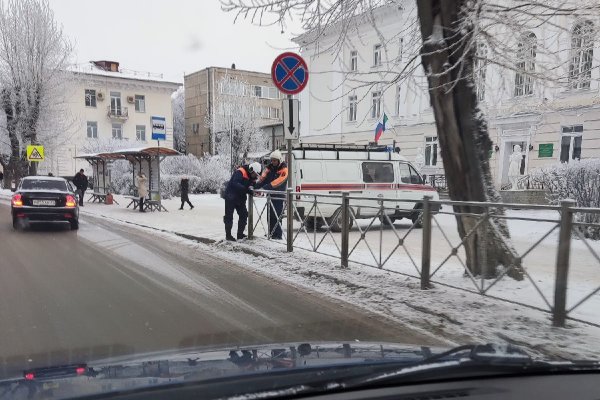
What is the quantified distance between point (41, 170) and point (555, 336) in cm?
4242

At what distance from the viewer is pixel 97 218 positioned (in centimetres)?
1545

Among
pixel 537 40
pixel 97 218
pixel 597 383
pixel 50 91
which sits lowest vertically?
pixel 97 218

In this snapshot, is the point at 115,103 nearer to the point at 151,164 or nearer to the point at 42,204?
the point at 151,164

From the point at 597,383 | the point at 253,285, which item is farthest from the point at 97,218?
the point at 597,383

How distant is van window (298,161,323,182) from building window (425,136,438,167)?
15.7 meters

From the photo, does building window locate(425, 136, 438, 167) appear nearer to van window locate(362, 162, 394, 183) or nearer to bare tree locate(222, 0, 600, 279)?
van window locate(362, 162, 394, 183)

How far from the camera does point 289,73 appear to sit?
323 inches

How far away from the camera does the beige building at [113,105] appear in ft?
142

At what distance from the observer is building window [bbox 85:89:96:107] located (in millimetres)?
45281

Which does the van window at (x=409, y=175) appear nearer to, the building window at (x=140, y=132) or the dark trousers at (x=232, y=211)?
the dark trousers at (x=232, y=211)

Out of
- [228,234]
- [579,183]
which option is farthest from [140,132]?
[579,183]

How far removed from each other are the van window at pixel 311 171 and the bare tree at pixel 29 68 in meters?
24.8

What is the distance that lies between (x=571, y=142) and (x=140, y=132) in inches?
1630

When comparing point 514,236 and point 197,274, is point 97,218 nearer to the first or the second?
point 197,274
